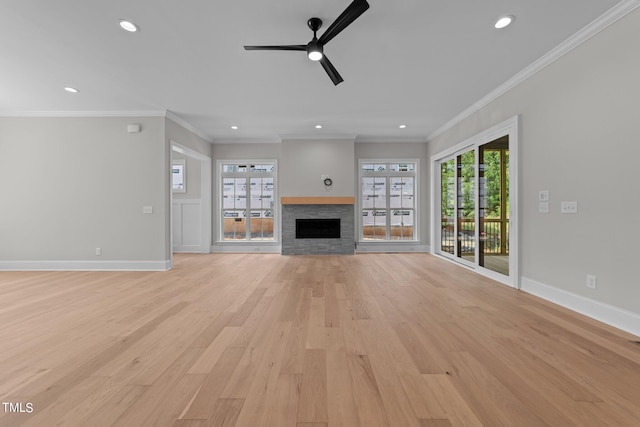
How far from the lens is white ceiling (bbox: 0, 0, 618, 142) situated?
7.72 feet

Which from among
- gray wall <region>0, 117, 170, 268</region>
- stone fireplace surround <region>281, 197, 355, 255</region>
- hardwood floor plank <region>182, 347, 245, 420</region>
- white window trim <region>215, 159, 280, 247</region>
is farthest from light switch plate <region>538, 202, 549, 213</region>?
gray wall <region>0, 117, 170, 268</region>

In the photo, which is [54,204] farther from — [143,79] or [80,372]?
[80,372]

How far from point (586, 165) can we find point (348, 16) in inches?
103

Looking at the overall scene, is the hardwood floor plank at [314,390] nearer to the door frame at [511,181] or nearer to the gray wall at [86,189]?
the door frame at [511,181]

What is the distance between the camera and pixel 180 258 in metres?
6.06

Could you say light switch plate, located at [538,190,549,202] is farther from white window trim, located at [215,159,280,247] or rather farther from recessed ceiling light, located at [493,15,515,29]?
white window trim, located at [215,159,280,247]

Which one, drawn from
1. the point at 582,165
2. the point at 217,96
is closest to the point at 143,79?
the point at 217,96

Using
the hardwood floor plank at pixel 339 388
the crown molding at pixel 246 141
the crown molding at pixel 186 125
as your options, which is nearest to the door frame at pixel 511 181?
the hardwood floor plank at pixel 339 388

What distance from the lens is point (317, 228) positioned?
21.7ft

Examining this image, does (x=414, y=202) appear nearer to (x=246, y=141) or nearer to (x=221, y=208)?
(x=246, y=141)

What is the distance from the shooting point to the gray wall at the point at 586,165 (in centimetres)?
230

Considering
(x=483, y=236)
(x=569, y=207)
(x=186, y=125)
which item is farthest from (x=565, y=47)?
(x=186, y=125)

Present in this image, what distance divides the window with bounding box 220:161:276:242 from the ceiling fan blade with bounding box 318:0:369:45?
4878 mm

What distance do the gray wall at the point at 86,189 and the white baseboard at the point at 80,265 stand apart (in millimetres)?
43
